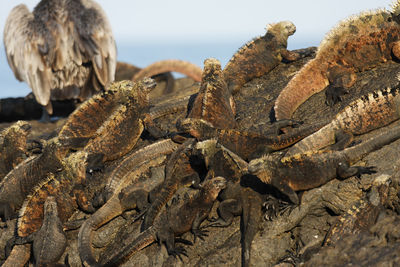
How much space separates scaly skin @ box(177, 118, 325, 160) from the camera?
6281 mm

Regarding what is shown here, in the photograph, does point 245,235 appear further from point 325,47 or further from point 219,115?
point 325,47

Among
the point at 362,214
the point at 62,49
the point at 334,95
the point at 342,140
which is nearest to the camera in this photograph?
the point at 362,214

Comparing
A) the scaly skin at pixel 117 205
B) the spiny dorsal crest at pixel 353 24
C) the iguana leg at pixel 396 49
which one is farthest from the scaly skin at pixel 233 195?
the iguana leg at pixel 396 49

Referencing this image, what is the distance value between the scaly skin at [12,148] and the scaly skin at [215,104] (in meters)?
2.79

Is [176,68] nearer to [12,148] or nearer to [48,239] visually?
[12,148]

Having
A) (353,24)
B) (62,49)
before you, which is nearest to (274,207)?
(353,24)

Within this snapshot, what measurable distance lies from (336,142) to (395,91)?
0.88 meters

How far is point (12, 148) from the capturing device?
8.31 meters

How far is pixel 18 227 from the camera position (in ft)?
21.4

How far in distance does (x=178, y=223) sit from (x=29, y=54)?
8768 millimetres

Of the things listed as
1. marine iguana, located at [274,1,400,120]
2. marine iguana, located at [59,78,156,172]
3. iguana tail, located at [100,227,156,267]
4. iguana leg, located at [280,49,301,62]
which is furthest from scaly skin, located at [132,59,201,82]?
iguana tail, located at [100,227,156,267]

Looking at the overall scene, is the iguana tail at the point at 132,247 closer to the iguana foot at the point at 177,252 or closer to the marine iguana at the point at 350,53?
the iguana foot at the point at 177,252

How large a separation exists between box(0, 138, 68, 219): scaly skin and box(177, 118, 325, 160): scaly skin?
2.05 meters

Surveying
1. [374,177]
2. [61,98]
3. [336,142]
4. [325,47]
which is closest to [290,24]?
[325,47]
